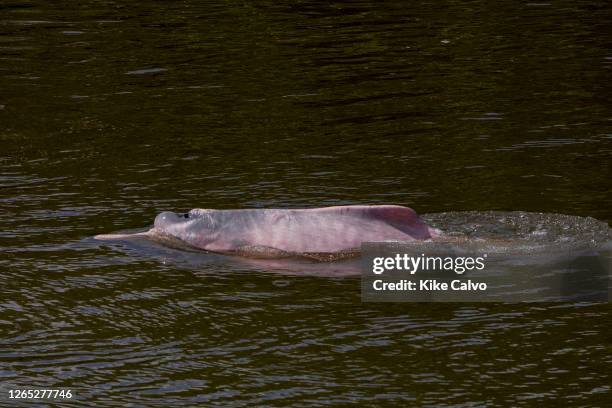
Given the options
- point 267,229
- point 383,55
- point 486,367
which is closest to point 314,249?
point 267,229

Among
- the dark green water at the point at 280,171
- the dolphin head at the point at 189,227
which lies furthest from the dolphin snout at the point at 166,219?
the dark green water at the point at 280,171

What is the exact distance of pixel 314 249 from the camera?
299 inches

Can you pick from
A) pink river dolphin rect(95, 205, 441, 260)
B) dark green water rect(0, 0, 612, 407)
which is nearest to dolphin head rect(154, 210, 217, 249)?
pink river dolphin rect(95, 205, 441, 260)

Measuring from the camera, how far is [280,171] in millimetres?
9398

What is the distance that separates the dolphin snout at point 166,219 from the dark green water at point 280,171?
184 mm

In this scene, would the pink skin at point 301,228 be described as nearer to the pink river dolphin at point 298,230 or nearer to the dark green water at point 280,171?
the pink river dolphin at point 298,230

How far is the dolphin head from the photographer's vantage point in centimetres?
779

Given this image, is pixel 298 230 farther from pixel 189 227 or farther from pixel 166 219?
pixel 166 219

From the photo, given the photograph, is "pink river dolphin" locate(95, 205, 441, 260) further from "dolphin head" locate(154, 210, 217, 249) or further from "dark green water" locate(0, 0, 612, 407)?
"dark green water" locate(0, 0, 612, 407)

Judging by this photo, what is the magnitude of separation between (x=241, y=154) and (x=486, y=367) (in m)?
4.20

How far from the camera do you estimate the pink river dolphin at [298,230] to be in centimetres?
758

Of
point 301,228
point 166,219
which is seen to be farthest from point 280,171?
point 301,228

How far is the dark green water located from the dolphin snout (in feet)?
0.60

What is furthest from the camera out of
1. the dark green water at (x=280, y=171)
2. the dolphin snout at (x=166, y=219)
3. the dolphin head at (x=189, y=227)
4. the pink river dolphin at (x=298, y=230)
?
the dolphin snout at (x=166, y=219)
